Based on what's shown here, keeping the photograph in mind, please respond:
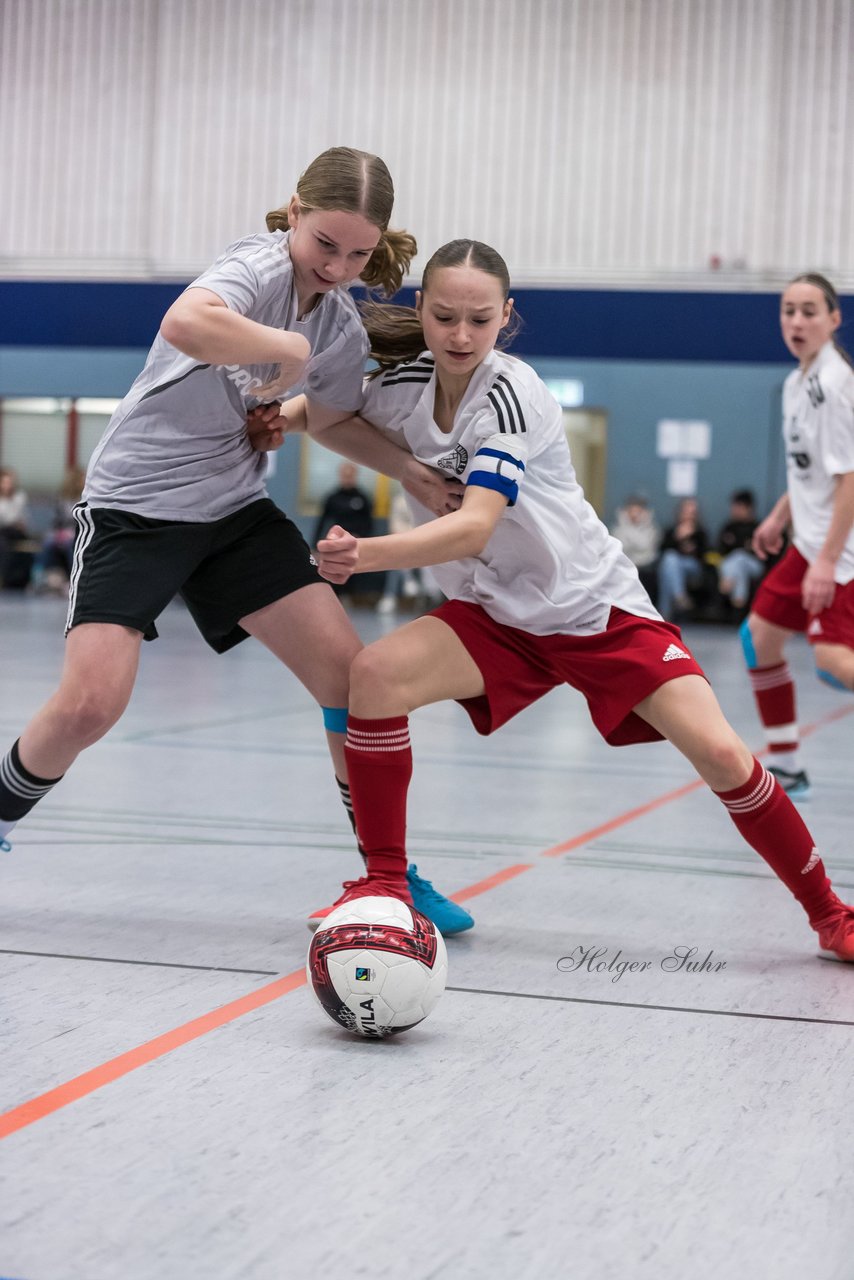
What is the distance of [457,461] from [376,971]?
961 mm

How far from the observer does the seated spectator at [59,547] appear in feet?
50.9

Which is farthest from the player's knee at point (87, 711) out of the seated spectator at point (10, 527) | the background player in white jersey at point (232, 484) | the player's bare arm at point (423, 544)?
the seated spectator at point (10, 527)

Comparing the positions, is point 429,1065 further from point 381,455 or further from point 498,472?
point 381,455

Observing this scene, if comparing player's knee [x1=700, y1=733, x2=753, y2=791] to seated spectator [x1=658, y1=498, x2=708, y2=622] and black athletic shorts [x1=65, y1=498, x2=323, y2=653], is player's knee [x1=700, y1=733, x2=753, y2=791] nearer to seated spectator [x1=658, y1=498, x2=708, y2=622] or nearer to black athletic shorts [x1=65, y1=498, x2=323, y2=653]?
black athletic shorts [x1=65, y1=498, x2=323, y2=653]

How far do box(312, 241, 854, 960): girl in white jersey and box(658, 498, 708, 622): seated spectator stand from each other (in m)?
11.7

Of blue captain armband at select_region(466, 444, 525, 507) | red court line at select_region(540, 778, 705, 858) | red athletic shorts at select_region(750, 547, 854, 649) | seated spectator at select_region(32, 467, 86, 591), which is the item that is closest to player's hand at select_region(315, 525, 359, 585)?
blue captain armband at select_region(466, 444, 525, 507)

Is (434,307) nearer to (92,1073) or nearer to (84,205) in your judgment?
(92,1073)

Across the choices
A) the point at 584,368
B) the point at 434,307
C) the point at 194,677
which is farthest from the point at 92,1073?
the point at 584,368

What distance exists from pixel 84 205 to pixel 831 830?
11.8 metres

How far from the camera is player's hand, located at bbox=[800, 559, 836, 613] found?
4.33m

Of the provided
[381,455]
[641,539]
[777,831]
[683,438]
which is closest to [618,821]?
[777,831]

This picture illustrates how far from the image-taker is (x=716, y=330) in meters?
11.8

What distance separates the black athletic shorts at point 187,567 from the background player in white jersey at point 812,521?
6.70 feet

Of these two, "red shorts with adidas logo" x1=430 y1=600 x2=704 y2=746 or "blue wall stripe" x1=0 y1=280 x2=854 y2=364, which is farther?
"blue wall stripe" x1=0 y1=280 x2=854 y2=364
